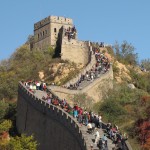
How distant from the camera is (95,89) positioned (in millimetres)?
50312

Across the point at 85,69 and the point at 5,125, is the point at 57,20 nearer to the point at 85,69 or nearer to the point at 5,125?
the point at 85,69

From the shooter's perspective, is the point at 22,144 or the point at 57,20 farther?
the point at 57,20

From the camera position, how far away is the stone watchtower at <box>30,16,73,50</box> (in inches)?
2731

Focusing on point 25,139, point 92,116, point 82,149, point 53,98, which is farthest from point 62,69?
point 82,149

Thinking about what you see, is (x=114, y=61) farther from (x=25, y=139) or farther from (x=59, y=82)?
(x=25, y=139)

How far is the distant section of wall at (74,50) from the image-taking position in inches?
2429

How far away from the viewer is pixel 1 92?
58.9m

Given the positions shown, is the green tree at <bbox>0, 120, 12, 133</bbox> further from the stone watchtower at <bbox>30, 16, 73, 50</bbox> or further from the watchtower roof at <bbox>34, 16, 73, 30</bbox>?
the watchtower roof at <bbox>34, 16, 73, 30</bbox>

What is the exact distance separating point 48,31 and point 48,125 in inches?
1320

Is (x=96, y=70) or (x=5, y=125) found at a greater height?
(x=96, y=70)

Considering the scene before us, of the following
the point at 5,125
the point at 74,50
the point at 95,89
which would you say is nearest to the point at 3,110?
the point at 5,125

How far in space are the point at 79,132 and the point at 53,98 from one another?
11.1 meters

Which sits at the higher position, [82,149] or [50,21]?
[50,21]

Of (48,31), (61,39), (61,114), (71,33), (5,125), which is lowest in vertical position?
(61,114)
